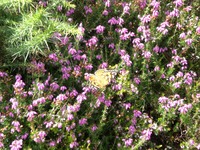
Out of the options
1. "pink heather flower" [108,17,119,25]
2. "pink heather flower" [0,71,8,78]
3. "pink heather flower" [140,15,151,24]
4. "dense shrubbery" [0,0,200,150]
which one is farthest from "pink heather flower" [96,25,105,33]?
"pink heather flower" [0,71,8,78]

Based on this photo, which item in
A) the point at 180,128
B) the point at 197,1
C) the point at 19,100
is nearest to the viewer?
the point at 19,100

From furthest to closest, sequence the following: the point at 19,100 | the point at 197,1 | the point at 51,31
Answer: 1. the point at 197,1
2. the point at 51,31
3. the point at 19,100

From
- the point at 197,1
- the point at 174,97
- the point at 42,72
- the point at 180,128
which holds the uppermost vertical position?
the point at 197,1

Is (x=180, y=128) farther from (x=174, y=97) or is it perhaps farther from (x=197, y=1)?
(x=197, y=1)

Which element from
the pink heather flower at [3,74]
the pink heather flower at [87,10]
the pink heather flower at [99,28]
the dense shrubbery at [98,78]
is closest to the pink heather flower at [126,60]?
the dense shrubbery at [98,78]

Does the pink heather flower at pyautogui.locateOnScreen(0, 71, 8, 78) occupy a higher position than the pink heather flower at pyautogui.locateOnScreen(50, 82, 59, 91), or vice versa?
the pink heather flower at pyautogui.locateOnScreen(0, 71, 8, 78)

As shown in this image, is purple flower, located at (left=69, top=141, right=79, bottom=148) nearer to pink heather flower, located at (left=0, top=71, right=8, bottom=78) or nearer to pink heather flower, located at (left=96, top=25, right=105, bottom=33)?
pink heather flower, located at (left=0, top=71, right=8, bottom=78)

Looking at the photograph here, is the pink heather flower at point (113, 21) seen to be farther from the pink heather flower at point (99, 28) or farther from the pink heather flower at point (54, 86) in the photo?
the pink heather flower at point (54, 86)

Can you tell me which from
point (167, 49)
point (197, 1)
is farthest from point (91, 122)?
point (197, 1)

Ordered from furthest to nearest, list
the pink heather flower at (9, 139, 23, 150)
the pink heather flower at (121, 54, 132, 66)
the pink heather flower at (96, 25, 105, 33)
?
1. the pink heather flower at (96, 25, 105, 33)
2. the pink heather flower at (121, 54, 132, 66)
3. the pink heather flower at (9, 139, 23, 150)
